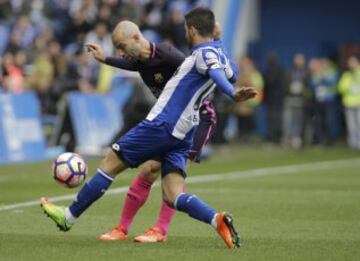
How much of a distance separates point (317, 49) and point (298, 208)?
22311 mm

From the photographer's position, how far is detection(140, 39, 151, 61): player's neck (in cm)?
944

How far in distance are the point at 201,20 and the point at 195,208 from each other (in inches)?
62.0

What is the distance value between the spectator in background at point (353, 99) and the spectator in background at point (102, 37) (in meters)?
6.78

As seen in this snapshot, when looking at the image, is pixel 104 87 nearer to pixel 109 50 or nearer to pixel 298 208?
pixel 109 50

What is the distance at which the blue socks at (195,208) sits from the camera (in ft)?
29.3

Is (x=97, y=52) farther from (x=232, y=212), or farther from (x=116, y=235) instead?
(x=232, y=212)

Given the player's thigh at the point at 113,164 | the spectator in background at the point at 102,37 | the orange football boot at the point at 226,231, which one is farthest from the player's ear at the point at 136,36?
the spectator in background at the point at 102,37

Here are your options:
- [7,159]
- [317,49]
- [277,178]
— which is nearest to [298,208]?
[277,178]

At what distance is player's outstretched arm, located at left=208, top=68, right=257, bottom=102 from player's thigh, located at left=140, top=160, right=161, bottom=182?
4.48ft

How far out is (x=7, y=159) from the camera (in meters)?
20.9

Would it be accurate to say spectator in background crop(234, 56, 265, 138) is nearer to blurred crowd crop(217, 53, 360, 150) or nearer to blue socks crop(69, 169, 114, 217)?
blurred crowd crop(217, 53, 360, 150)

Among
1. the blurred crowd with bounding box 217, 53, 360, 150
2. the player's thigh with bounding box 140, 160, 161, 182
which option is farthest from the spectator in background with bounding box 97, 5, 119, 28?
the player's thigh with bounding box 140, 160, 161, 182

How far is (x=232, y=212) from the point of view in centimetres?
1231

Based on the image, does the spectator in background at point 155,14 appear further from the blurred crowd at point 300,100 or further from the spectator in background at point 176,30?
the blurred crowd at point 300,100
